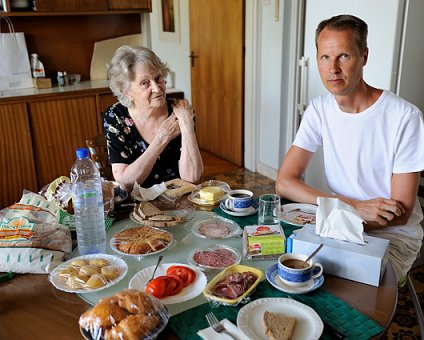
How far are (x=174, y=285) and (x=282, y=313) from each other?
270 millimetres

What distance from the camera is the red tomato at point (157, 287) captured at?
1032mm

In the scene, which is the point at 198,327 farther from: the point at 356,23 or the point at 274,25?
the point at 274,25

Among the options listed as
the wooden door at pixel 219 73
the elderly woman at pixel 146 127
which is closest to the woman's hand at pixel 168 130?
the elderly woman at pixel 146 127

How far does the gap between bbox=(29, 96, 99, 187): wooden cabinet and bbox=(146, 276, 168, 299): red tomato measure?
8.49 feet

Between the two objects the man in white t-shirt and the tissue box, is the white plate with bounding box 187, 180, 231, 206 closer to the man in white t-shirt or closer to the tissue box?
the man in white t-shirt

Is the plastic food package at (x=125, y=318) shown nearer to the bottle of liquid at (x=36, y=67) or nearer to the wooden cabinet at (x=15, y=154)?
the wooden cabinet at (x=15, y=154)

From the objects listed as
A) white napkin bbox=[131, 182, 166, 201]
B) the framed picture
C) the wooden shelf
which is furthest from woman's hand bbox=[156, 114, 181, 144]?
the framed picture

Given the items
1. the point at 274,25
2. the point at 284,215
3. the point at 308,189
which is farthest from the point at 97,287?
the point at 274,25

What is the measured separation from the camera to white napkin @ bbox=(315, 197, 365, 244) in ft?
3.73

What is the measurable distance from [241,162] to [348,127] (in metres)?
2.79

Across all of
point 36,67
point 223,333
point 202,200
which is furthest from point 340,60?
point 36,67

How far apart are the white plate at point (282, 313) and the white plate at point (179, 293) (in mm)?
145

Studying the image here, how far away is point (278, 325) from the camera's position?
925 millimetres

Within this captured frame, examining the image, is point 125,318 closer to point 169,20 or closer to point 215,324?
point 215,324
